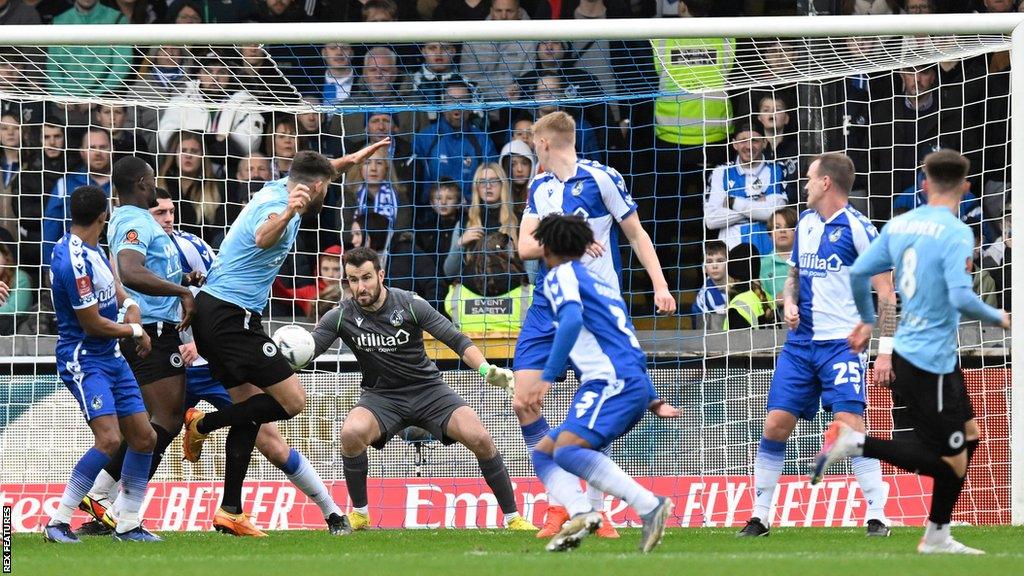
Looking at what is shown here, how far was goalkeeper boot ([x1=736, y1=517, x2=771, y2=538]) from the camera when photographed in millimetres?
8086

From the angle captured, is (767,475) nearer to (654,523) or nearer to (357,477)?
(654,523)

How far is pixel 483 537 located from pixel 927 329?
300 centimetres

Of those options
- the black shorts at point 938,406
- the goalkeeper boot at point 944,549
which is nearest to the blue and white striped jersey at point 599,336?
the black shorts at point 938,406

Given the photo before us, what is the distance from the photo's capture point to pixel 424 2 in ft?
44.9

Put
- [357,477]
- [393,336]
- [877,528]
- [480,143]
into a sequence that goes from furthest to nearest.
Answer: [480,143]
[393,336]
[357,477]
[877,528]

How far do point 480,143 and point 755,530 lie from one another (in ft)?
16.8

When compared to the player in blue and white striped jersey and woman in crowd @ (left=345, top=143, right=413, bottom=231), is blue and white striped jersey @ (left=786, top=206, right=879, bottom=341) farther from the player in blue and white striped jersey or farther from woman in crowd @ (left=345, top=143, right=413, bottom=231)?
woman in crowd @ (left=345, top=143, right=413, bottom=231)

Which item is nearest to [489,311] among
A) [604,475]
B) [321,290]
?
[321,290]

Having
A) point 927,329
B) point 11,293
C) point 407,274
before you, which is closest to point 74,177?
point 11,293

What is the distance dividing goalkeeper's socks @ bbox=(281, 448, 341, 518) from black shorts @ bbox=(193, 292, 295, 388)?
663mm

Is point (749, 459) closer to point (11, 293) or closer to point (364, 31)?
point (364, 31)

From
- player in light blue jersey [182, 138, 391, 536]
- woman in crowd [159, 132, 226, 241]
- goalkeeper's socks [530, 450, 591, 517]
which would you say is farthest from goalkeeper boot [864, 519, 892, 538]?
woman in crowd [159, 132, 226, 241]

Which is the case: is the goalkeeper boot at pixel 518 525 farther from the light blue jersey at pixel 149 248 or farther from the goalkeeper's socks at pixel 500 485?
the light blue jersey at pixel 149 248

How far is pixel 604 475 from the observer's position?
21.7 ft
